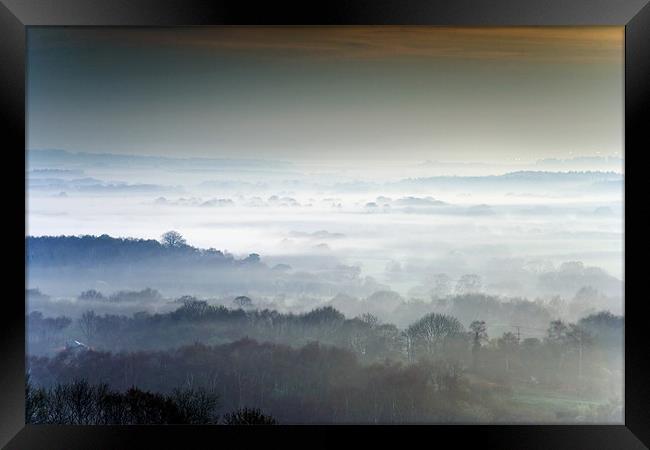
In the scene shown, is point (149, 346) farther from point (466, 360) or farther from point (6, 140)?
point (466, 360)

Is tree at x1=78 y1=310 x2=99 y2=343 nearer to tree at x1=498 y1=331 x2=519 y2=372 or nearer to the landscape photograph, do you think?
the landscape photograph

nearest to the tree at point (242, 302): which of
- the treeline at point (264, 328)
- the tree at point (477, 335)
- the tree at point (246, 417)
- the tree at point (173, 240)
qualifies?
the treeline at point (264, 328)

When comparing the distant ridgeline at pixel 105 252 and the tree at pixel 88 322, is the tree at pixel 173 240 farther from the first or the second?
the tree at pixel 88 322

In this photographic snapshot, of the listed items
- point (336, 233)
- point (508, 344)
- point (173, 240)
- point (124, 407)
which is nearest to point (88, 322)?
point (124, 407)

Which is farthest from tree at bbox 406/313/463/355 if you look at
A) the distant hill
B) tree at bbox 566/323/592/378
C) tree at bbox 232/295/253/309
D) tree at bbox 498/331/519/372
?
the distant hill

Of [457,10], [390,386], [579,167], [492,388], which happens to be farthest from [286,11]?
[492,388]

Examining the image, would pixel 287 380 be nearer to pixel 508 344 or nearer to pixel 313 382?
pixel 313 382
